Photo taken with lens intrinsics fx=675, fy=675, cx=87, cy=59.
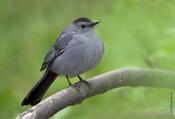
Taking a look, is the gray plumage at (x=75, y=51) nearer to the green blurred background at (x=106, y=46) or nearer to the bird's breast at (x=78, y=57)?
the bird's breast at (x=78, y=57)

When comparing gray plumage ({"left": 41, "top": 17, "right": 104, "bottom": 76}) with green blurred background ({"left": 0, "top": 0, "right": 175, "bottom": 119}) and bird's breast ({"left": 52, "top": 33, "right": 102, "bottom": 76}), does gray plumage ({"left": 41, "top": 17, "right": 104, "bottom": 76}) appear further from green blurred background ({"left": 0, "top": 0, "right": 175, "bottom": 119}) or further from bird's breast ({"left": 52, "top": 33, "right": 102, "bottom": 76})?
green blurred background ({"left": 0, "top": 0, "right": 175, "bottom": 119})

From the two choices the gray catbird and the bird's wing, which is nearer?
the gray catbird

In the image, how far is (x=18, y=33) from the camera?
22.1 ft

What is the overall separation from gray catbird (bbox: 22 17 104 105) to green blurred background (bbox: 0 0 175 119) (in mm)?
108

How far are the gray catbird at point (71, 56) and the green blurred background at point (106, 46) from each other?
0.36 ft

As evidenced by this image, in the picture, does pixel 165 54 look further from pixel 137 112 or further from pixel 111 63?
pixel 111 63

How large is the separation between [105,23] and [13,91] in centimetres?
100

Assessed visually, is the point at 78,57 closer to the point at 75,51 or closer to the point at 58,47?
the point at 75,51

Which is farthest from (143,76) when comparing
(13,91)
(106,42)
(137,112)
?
(13,91)

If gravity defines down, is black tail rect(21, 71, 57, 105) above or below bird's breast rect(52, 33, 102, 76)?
below

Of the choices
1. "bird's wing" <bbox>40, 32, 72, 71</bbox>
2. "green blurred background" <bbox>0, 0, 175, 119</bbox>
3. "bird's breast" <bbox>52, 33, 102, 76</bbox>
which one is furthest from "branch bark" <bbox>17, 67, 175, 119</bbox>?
"bird's wing" <bbox>40, 32, 72, 71</bbox>

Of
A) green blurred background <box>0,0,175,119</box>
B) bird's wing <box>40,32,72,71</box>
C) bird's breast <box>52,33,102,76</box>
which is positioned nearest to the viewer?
green blurred background <box>0,0,175,119</box>

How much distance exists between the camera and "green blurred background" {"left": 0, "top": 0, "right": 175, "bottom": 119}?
3.57 m

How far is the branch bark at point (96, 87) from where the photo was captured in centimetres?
357
